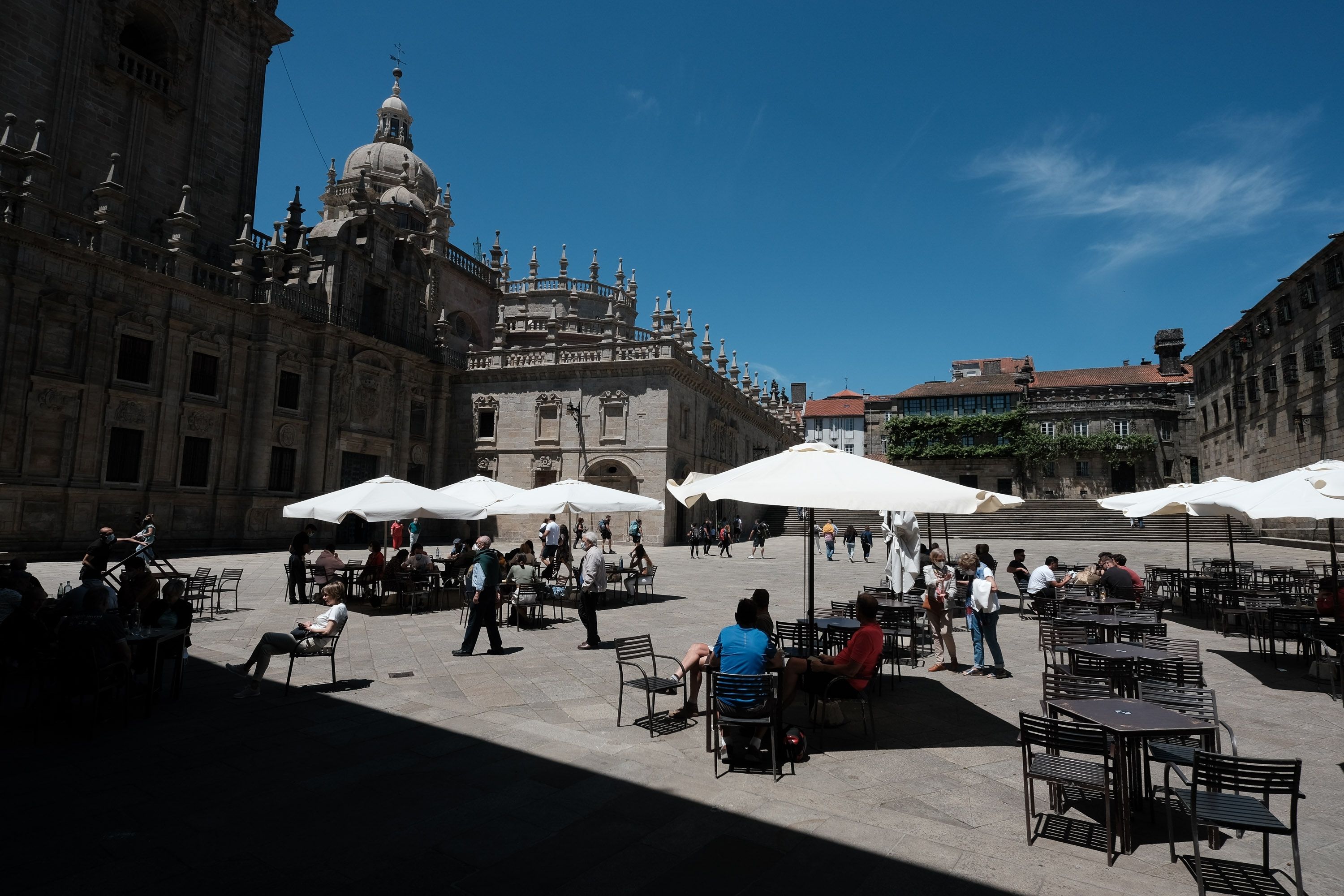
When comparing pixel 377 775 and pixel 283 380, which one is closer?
pixel 377 775

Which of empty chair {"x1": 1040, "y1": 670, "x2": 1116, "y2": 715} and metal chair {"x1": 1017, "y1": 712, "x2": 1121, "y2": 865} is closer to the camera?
metal chair {"x1": 1017, "y1": 712, "x2": 1121, "y2": 865}

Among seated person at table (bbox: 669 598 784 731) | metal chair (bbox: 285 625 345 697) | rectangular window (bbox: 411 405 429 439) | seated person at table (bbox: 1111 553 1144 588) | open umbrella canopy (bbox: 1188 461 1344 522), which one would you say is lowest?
metal chair (bbox: 285 625 345 697)

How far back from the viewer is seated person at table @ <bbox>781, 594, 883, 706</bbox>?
577 centimetres

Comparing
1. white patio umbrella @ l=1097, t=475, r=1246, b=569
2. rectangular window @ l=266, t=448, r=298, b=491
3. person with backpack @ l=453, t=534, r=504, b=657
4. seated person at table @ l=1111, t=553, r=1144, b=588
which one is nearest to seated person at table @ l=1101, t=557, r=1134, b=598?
seated person at table @ l=1111, t=553, r=1144, b=588

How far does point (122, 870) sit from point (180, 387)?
23175mm

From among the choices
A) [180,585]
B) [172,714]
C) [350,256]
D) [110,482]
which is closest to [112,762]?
[172,714]

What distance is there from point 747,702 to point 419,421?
99.7 feet

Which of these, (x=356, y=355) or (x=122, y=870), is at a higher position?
(x=356, y=355)

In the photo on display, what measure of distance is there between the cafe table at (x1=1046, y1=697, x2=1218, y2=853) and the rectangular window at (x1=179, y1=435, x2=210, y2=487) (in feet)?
84.8

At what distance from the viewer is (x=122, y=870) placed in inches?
145

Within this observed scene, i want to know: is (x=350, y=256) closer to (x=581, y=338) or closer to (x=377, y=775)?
(x=581, y=338)

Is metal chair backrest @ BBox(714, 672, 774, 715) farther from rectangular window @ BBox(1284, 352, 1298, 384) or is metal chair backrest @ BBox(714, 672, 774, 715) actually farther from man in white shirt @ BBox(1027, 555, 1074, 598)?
rectangular window @ BBox(1284, 352, 1298, 384)

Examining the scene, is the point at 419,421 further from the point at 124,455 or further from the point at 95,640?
the point at 95,640

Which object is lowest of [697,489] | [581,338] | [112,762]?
[112,762]
